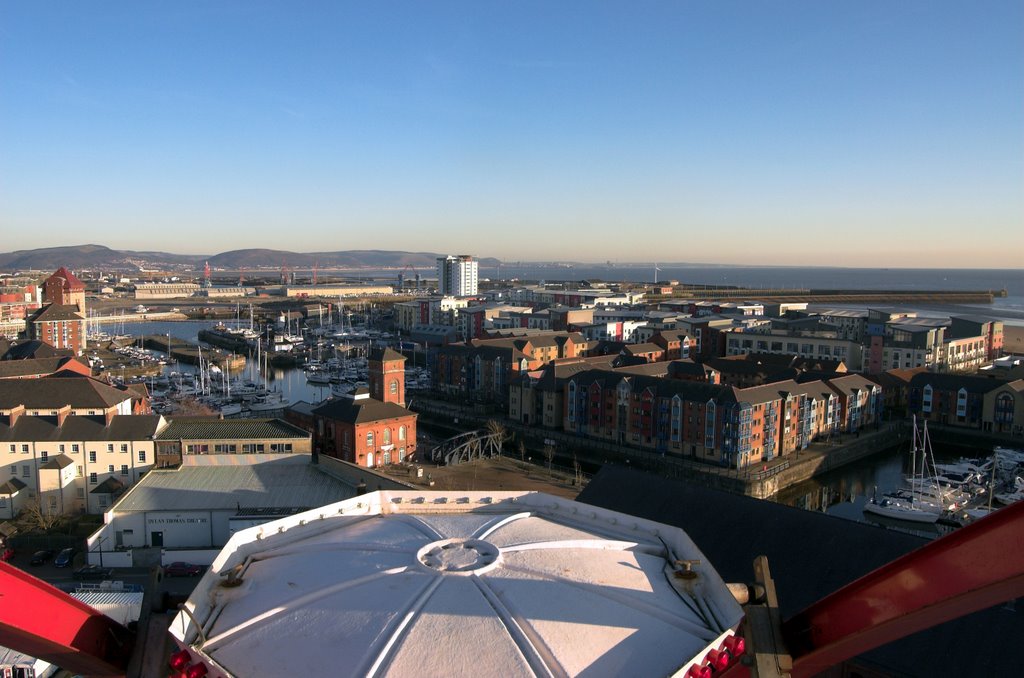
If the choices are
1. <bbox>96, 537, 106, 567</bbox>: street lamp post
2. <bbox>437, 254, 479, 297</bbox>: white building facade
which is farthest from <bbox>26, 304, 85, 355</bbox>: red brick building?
<bbox>437, 254, 479, 297</bbox>: white building facade

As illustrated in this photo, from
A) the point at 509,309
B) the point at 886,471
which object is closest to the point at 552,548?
the point at 886,471

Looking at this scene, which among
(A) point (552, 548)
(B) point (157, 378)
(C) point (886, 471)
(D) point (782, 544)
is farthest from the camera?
(B) point (157, 378)

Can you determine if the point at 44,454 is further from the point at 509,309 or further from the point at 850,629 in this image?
the point at 509,309

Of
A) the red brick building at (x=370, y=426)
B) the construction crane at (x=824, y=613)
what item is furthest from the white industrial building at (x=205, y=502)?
the construction crane at (x=824, y=613)

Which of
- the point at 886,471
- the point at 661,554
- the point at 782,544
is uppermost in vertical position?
the point at 661,554

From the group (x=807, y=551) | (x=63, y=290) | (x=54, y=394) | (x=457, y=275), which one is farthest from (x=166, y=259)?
(x=807, y=551)

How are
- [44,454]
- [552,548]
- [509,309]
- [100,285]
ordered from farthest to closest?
[100,285], [509,309], [44,454], [552,548]
